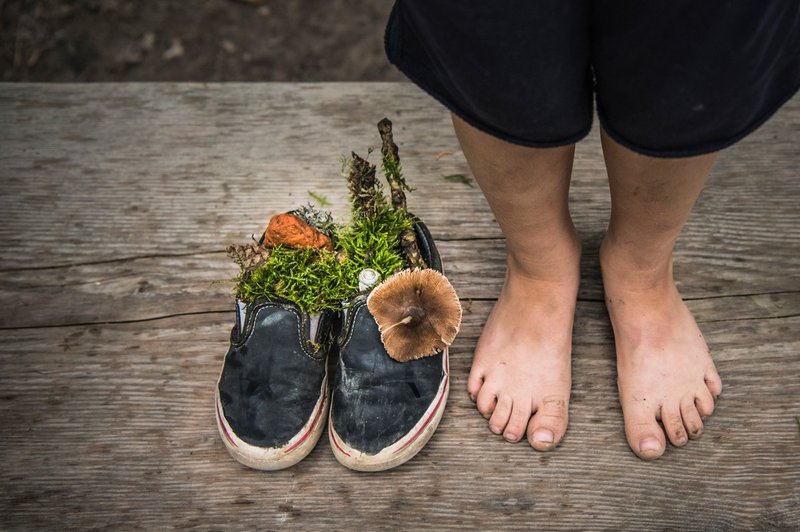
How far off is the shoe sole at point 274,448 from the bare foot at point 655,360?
1.96 ft

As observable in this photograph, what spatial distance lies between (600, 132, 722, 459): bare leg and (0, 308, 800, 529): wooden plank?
5 centimetres

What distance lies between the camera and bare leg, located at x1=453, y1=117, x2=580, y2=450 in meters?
1.06

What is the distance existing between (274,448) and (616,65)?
2.71 ft

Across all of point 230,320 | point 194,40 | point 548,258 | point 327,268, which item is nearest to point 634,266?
point 548,258

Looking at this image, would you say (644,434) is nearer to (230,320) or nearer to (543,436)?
(543,436)

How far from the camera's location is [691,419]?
3.64 feet

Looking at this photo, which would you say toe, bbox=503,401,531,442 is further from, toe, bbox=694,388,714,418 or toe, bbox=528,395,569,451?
toe, bbox=694,388,714,418

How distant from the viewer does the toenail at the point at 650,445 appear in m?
1.08

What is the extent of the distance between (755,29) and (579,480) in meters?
0.80

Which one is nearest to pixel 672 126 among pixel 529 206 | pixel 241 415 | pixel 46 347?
pixel 529 206

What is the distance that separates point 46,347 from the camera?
131cm

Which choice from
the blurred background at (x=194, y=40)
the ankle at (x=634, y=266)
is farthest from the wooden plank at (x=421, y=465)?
the blurred background at (x=194, y=40)

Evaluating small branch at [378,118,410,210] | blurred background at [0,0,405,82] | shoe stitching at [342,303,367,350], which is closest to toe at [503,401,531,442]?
shoe stitching at [342,303,367,350]

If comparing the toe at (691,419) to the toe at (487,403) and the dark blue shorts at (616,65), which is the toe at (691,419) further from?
the dark blue shorts at (616,65)
